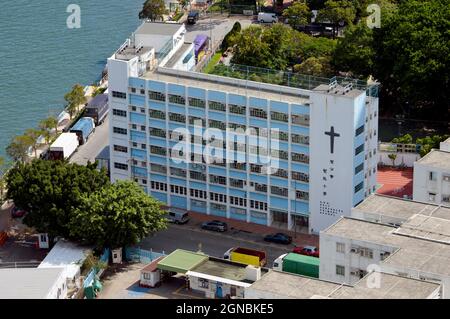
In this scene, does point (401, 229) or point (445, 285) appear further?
point (401, 229)

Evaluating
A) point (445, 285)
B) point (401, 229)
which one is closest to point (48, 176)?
point (401, 229)

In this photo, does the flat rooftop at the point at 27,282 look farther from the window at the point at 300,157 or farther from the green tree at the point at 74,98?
the green tree at the point at 74,98

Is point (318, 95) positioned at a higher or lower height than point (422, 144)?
higher

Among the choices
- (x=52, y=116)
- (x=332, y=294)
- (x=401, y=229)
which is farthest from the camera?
(x=52, y=116)

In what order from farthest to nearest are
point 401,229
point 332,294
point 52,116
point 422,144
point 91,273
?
point 52,116, point 422,144, point 91,273, point 401,229, point 332,294

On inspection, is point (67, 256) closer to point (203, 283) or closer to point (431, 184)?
point (203, 283)

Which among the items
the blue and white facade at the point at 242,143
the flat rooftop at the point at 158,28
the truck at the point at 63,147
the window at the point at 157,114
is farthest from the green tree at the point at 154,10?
the window at the point at 157,114

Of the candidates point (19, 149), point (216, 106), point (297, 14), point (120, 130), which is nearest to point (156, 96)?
point (120, 130)

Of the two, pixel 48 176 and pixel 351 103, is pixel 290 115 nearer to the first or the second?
pixel 351 103
